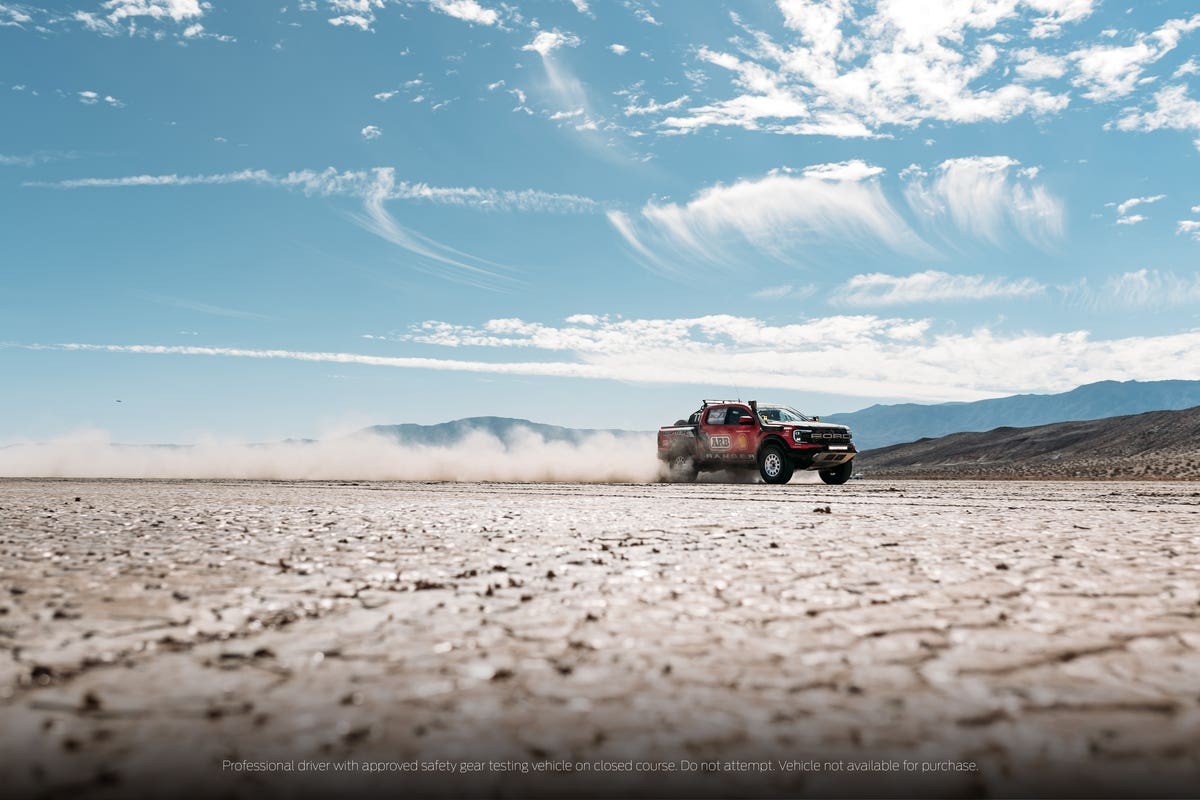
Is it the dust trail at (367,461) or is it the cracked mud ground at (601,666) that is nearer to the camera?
the cracked mud ground at (601,666)

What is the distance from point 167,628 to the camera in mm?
3584

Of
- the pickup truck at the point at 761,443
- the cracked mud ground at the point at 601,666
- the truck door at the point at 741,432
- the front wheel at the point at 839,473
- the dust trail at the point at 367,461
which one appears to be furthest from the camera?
the dust trail at the point at 367,461

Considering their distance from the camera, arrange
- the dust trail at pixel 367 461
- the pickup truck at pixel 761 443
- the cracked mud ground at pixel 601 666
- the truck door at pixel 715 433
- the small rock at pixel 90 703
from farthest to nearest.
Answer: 1. the dust trail at pixel 367 461
2. the truck door at pixel 715 433
3. the pickup truck at pixel 761 443
4. the small rock at pixel 90 703
5. the cracked mud ground at pixel 601 666

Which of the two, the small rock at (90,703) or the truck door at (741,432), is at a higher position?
the truck door at (741,432)

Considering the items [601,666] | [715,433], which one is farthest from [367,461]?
[601,666]

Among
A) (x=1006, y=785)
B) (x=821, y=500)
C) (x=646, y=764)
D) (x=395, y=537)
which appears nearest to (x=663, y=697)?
(x=646, y=764)

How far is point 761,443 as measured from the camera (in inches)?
835

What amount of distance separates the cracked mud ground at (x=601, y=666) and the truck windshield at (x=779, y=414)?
1530 centimetres

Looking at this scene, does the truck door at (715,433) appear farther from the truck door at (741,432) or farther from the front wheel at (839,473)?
the front wheel at (839,473)

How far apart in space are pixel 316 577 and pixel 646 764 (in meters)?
3.30

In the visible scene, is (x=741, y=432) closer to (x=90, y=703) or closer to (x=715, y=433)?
(x=715, y=433)

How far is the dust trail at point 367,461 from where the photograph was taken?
89.4 ft

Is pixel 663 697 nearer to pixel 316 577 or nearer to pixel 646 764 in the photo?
pixel 646 764

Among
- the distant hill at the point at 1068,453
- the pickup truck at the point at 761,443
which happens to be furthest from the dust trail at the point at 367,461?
the distant hill at the point at 1068,453
